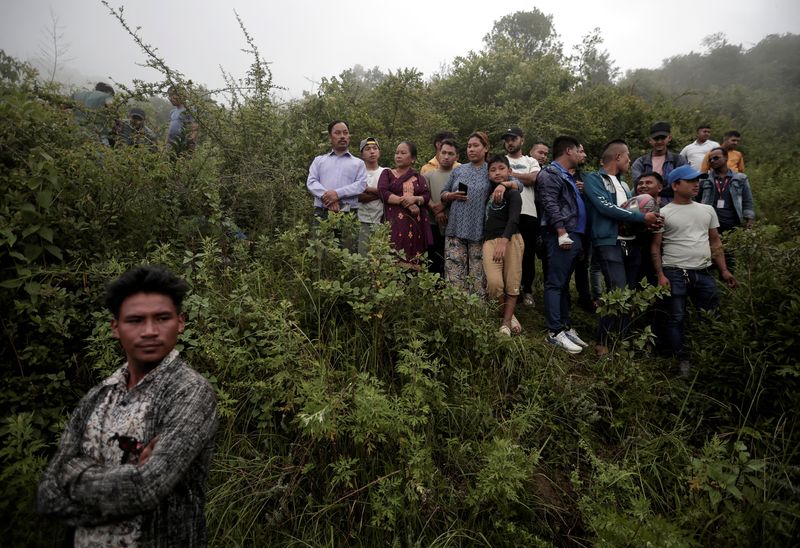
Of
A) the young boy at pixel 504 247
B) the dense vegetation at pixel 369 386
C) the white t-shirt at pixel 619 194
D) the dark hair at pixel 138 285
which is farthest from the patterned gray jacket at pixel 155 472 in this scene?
the white t-shirt at pixel 619 194

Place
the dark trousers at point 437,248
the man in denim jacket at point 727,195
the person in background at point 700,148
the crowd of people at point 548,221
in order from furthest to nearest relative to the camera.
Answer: the person in background at point 700,148, the man in denim jacket at point 727,195, the dark trousers at point 437,248, the crowd of people at point 548,221

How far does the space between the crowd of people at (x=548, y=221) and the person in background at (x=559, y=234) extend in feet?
0.03

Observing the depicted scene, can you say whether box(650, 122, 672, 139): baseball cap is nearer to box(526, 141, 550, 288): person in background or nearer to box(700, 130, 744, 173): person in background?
box(526, 141, 550, 288): person in background

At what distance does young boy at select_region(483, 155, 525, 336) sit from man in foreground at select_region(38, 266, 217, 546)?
3125 mm

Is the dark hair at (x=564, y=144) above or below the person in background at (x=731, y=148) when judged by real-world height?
above

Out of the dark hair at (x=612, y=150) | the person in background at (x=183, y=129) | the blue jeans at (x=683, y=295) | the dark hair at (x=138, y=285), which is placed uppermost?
the person in background at (x=183, y=129)

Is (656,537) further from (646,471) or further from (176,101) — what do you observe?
(176,101)

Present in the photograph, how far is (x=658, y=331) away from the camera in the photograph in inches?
172

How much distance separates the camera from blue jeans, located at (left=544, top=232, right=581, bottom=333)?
4297mm

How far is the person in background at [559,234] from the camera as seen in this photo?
14.0 feet

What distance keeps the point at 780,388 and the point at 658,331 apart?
1448mm

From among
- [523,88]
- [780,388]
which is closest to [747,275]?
[780,388]

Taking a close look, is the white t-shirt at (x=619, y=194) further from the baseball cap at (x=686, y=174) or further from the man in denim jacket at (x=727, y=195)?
the man in denim jacket at (x=727, y=195)

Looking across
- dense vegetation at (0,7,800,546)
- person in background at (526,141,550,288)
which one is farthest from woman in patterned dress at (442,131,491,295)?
dense vegetation at (0,7,800,546)
